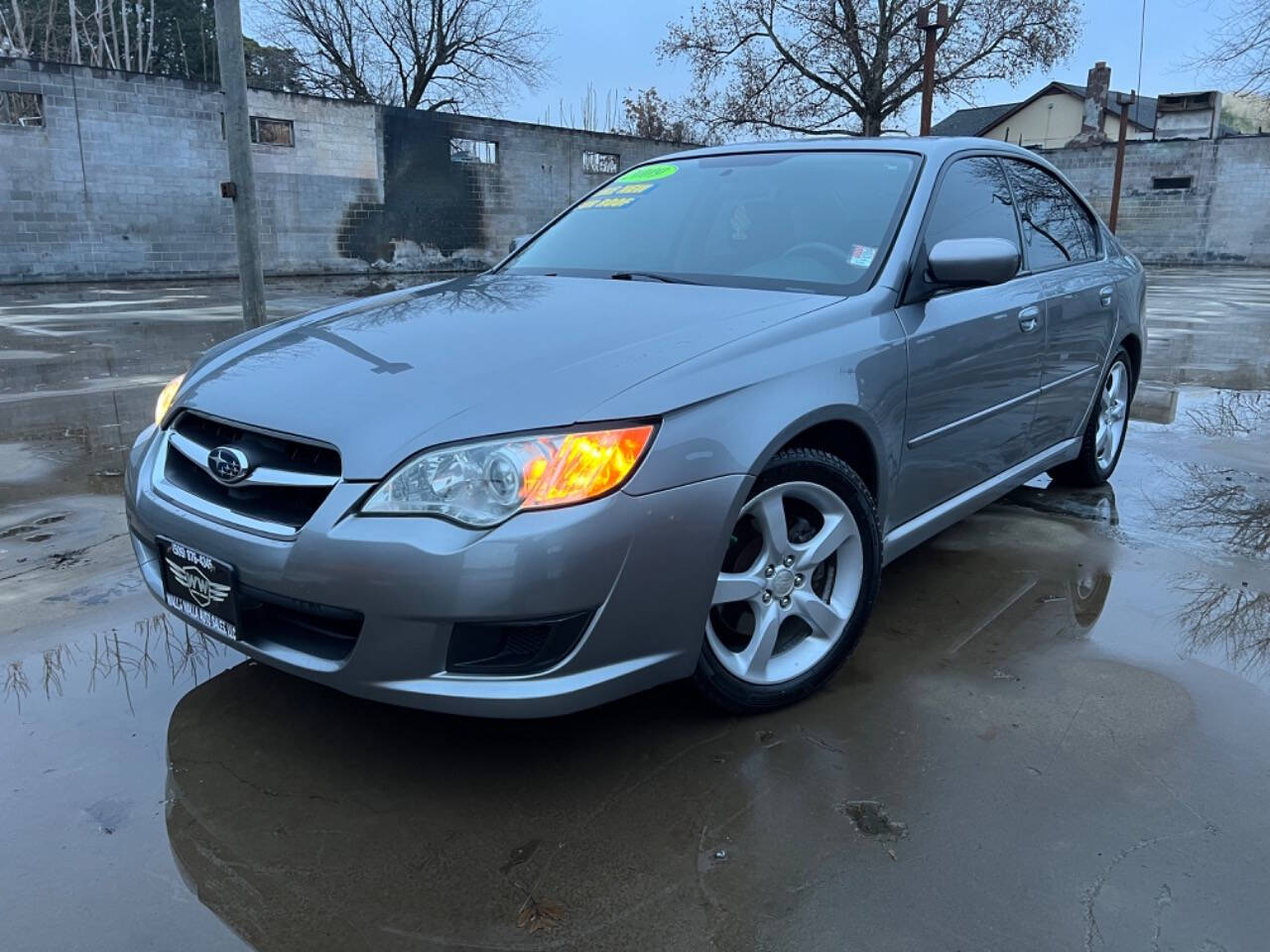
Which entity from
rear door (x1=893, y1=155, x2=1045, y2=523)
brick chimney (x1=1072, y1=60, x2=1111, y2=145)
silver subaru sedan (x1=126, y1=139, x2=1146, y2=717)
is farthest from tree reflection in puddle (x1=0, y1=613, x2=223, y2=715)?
brick chimney (x1=1072, y1=60, x2=1111, y2=145)

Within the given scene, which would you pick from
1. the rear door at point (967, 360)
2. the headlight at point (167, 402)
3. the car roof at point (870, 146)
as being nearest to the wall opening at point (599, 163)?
the car roof at point (870, 146)

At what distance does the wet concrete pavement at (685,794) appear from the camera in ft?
6.03

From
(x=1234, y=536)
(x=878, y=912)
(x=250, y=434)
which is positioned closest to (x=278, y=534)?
(x=250, y=434)

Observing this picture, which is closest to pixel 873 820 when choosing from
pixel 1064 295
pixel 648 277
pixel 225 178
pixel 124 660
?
pixel 648 277

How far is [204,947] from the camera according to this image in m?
1.76

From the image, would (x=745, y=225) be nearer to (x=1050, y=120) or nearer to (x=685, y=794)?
(x=685, y=794)

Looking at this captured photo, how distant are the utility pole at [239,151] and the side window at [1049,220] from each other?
4638mm

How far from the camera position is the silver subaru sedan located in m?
2.00

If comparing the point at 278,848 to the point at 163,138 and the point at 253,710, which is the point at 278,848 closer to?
the point at 253,710

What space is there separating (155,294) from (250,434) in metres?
15.6

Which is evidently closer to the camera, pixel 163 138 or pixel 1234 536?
pixel 1234 536

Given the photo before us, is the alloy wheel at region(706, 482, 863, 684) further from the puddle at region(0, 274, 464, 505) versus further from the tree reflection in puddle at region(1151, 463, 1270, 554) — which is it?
the puddle at region(0, 274, 464, 505)

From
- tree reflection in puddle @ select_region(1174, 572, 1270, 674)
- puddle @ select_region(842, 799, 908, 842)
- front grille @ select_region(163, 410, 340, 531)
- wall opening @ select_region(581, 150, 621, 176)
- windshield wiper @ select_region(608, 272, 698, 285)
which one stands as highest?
wall opening @ select_region(581, 150, 621, 176)

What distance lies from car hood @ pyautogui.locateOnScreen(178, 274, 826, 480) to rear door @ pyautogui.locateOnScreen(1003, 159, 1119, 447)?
1.56 m
